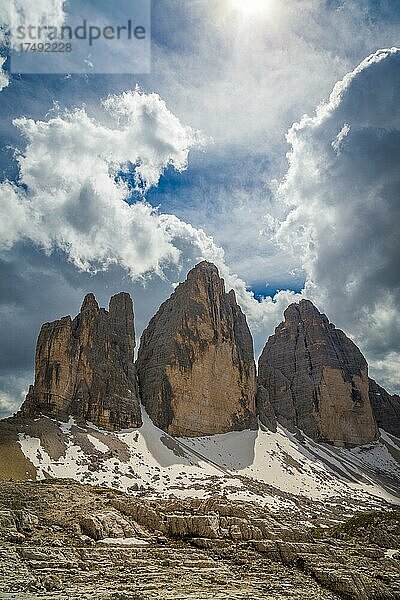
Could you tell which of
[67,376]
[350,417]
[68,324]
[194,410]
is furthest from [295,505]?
[350,417]

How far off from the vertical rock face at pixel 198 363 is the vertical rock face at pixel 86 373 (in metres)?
6.11

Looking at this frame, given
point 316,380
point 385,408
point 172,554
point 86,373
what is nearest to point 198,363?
point 86,373

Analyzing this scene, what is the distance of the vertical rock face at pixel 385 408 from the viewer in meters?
139

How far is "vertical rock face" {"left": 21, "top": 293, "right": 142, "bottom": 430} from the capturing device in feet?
241

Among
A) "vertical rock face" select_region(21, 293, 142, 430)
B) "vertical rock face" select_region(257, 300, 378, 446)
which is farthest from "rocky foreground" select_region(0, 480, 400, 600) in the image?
"vertical rock face" select_region(257, 300, 378, 446)

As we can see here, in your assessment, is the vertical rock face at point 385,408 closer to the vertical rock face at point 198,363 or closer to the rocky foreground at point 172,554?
the vertical rock face at point 198,363

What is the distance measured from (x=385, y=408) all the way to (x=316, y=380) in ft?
105

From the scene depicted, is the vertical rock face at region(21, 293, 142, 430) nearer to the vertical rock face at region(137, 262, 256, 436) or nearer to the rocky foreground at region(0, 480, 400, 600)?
the vertical rock face at region(137, 262, 256, 436)

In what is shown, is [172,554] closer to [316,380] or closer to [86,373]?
[86,373]

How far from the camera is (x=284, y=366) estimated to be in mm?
134250

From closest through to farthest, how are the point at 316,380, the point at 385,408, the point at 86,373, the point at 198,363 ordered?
the point at 86,373 → the point at 198,363 → the point at 316,380 → the point at 385,408

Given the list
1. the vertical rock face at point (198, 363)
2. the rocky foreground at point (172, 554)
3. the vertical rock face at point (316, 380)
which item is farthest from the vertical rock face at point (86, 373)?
the vertical rock face at point (316, 380)

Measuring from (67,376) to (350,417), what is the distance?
77.2m

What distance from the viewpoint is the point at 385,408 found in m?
143
